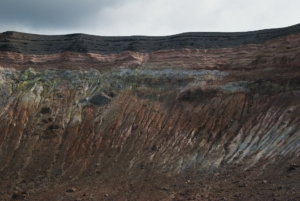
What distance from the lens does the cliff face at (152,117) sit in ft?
82.3

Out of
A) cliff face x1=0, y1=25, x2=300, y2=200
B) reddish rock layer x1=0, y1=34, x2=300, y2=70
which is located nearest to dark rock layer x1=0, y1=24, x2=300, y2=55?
cliff face x1=0, y1=25, x2=300, y2=200

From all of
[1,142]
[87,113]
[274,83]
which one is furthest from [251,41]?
[1,142]

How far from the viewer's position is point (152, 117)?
33.2 metres

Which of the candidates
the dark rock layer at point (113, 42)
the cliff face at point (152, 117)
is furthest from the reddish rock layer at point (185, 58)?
the dark rock layer at point (113, 42)

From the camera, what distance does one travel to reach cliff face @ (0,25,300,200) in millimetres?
25078

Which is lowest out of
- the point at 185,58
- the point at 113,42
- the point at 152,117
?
the point at 152,117

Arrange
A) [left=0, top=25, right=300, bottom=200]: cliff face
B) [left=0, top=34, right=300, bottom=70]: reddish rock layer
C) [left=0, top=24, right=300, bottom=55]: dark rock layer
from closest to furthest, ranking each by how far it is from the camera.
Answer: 1. [left=0, top=25, right=300, bottom=200]: cliff face
2. [left=0, top=34, right=300, bottom=70]: reddish rock layer
3. [left=0, top=24, right=300, bottom=55]: dark rock layer

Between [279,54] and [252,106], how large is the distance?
6.99 meters

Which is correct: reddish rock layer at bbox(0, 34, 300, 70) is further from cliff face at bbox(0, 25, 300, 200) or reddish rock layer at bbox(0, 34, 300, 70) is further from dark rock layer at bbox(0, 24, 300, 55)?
dark rock layer at bbox(0, 24, 300, 55)

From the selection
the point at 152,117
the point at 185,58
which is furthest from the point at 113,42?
the point at 152,117

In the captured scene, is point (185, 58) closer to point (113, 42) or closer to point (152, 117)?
point (152, 117)

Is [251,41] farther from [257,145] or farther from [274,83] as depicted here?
[257,145]

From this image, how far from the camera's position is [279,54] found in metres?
34.7

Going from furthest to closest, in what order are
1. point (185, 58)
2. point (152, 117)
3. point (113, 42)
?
point (113, 42) → point (185, 58) → point (152, 117)
